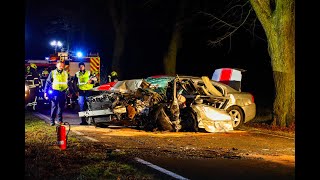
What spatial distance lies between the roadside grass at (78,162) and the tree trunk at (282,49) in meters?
6.35

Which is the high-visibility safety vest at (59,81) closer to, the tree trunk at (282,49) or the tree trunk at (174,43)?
the tree trunk at (282,49)

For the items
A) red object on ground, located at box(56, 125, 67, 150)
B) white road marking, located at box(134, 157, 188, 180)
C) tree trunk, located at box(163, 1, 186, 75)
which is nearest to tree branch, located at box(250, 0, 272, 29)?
white road marking, located at box(134, 157, 188, 180)

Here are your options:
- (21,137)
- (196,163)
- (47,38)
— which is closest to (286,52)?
(196,163)

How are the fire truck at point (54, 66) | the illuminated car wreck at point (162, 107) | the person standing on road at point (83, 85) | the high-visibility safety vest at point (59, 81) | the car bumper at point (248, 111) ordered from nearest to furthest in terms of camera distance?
the illuminated car wreck at point (162, 107)
the high-visibility safety vest at point (59, 81)
the car bumper at point (248, 111)
the person standing on road at point (83, 85)
the fire truck at point (54, 66)

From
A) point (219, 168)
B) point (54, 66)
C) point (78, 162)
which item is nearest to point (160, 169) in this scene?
point (219, 168)

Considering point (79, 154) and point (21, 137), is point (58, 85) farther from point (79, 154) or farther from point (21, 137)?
point (21, 137)

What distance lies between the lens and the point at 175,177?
21.2 ft

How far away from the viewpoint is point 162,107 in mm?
11766

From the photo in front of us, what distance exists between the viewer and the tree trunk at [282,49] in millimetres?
12906

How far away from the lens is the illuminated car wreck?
38.4 ft

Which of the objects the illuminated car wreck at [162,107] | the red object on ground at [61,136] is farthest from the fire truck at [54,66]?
the red object on ground at [61,136]

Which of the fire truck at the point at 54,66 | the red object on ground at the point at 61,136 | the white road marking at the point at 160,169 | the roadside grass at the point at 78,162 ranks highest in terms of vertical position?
the fire truck at the point at 54,66

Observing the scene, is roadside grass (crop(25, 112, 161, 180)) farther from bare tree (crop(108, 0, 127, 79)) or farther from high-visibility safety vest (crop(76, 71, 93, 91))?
bare tree (crop(108, 0, 127, 79))

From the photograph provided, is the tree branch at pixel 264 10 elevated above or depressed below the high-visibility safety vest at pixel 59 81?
above
